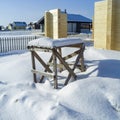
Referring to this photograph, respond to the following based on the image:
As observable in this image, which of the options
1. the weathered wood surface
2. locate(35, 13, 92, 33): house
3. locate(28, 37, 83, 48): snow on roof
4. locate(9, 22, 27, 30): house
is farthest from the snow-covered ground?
locate(9, 22, 27, 30): house

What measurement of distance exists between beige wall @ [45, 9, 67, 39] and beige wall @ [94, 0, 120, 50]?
4.27 metres

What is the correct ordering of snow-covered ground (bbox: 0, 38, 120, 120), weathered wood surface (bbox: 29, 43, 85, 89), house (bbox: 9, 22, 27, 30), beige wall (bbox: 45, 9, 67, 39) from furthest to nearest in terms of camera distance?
house (bbox: 9, 22, 27, 30), beige wall (bbox: 45, 9, 67, 39), weathered wood surface (bbox: 29, 43, 85, 89), snow-covered ground (bbox: 0, 38, 120, 120)

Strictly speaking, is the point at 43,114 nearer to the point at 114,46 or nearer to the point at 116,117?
the point at 116,117

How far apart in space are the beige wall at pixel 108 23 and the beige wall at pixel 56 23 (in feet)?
14.0

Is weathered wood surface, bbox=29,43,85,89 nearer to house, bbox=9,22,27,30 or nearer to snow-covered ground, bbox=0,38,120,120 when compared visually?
snow-covered ground, bbox=0,38,120,120

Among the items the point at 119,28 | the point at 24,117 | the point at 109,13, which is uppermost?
the point at 109,13

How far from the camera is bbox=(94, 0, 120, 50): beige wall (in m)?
11.2

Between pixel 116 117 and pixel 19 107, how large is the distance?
1.96 meters

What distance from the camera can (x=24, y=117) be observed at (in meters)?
4.40

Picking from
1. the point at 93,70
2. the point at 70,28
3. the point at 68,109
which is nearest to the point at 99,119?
the point at 68,109

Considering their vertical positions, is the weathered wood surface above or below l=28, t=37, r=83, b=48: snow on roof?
below

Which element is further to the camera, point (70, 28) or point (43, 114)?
point (70, 28)

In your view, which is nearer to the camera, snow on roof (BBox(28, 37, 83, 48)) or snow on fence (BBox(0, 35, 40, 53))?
snow on roof (BBox(28, 37, 83, 48))

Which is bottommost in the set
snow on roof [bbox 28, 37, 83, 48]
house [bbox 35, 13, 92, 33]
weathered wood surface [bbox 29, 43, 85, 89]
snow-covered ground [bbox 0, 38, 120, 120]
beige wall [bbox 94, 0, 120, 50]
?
snow-covered ground [bbox 0, 38, 120, 120]
